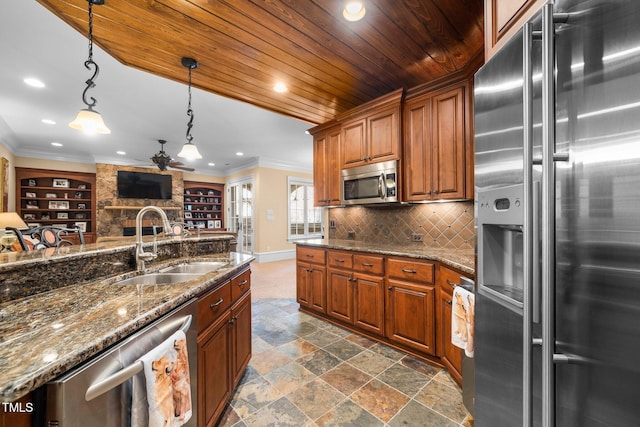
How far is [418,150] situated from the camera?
103 inches

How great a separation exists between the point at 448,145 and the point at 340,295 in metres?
1.88

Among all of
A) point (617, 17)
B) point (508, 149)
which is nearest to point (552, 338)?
point (508, 149)

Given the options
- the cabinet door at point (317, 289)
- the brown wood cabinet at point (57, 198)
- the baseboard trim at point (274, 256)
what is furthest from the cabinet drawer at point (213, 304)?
the brown wood cabinet at point (57, 198)

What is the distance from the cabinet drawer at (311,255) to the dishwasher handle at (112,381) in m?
2.25

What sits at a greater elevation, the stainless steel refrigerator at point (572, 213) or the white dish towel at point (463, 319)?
the stainless steel refrigerator at point (572, 213)

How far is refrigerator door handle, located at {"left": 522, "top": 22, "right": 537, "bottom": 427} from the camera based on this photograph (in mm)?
679

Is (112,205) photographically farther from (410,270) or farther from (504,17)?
(504,17)

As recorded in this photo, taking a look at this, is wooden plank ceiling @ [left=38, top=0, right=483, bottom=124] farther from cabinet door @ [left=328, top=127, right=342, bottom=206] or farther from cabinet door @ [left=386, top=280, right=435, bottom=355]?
cabinet door @ [left=386, top=280, right=435, bottom=355]

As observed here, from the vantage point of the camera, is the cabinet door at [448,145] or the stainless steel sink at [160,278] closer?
the stainless steel sink at [160,278]

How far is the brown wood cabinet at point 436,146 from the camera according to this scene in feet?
7.64

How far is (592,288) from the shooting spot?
0.59 meters

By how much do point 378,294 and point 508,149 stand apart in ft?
6.31

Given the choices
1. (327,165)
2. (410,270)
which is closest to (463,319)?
(410,270)

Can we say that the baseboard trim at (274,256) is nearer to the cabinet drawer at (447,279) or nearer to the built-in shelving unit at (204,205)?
the built-in shelving unit at (204,205)
